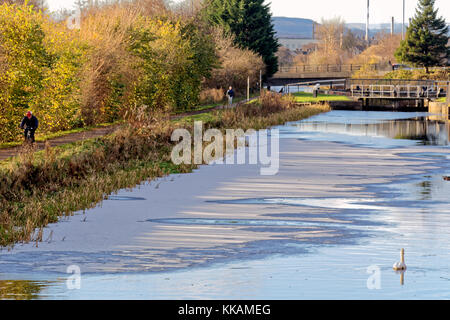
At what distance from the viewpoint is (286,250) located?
12.8 m

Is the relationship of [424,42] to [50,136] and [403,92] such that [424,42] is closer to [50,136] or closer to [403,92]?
[403,92]

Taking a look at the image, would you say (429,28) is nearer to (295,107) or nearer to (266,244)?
(295,107)

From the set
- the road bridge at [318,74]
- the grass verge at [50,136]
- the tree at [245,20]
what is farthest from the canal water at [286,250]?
the road bridge at [318,74]

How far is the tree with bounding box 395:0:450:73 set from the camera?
91.5m

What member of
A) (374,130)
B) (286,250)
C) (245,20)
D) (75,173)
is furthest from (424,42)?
Result: (286,250)

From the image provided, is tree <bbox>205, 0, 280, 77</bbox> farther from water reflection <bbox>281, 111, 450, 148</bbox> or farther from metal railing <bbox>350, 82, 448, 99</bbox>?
water reflection <bbox>281, 111, 450, 148</bbox>

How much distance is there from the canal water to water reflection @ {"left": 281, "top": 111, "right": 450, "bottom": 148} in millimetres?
14225

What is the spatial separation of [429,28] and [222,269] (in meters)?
87.3

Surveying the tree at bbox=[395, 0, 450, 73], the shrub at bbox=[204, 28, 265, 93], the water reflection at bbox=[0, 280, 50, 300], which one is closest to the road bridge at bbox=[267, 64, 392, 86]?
the tree at bbox=[395, 0, 450, 73]

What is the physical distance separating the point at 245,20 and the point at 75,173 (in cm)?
5902

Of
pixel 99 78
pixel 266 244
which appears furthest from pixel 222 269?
pixel 99 78

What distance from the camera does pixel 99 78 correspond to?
37844mm

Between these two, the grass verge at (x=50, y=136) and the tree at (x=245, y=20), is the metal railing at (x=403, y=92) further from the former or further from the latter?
the grass verge at (x=50, y=136)
